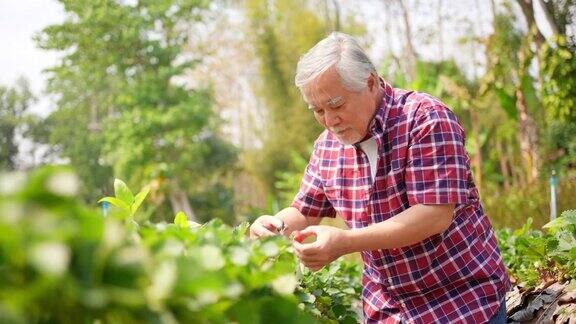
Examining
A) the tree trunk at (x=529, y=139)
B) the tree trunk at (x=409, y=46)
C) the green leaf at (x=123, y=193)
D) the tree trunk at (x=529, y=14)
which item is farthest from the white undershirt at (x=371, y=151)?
the tree trunk at (x=409, y=46)

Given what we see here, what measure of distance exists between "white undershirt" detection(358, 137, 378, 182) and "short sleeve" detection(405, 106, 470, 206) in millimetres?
127

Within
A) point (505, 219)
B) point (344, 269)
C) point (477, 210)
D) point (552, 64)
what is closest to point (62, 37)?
point (552, 64)

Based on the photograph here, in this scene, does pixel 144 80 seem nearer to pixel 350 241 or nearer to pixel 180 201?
pixel 180 201

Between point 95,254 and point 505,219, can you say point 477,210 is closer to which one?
point 95,254

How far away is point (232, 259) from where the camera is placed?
93cm

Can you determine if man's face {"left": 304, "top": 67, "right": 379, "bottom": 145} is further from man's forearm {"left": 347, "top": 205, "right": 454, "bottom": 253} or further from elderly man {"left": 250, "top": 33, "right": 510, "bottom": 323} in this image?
man's forearm {"left": 347, "top": 205, "right": 454, "bottom": 253}

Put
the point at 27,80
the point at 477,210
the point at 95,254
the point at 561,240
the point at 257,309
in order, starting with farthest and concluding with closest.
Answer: the point at 27,80
the point at 561,240
the point at 477,210
the point at 257,309
the point at 95,254

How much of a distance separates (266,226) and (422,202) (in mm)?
441

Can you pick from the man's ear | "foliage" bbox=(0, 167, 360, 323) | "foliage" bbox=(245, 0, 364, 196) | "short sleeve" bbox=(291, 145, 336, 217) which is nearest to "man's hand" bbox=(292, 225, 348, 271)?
the man's ear

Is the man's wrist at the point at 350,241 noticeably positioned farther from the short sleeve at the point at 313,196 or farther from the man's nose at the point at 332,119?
the short sleeve at the point at 313,196

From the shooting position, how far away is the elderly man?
6.33 ft

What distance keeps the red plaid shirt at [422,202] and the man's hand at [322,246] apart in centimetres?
34

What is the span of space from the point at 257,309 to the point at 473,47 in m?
20.9

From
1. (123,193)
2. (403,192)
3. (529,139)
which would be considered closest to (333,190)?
(403,192)
